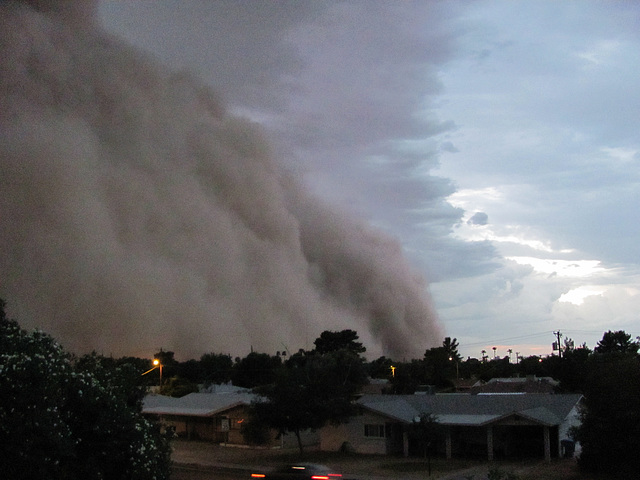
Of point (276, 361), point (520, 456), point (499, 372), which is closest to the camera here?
point (520, 456)

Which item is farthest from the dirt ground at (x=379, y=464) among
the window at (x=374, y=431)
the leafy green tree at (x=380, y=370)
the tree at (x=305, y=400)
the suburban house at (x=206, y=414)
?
the leafy green tree at (x=380, y=370)

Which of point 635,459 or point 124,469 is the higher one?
point 124,469

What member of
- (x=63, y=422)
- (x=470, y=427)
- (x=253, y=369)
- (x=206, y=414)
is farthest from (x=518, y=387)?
(x=63, y=422)

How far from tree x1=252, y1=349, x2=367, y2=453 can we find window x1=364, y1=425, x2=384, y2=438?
57.5 inches

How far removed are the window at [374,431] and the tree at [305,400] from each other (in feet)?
4.79

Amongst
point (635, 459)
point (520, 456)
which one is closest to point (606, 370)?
point (635, 459)

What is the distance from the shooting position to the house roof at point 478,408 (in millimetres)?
26000

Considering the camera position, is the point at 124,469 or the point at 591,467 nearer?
the point at 124,469

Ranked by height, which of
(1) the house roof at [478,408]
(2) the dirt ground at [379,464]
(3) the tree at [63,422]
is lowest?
(2) the dirt ground at [379,464]

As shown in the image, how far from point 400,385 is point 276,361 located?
692 inches

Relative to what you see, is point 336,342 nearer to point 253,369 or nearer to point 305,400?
point 253,369

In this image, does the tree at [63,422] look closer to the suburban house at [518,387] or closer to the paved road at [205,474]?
the paved road at [205,474]

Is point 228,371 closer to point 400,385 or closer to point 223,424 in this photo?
point 400,385

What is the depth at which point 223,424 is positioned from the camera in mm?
35250
